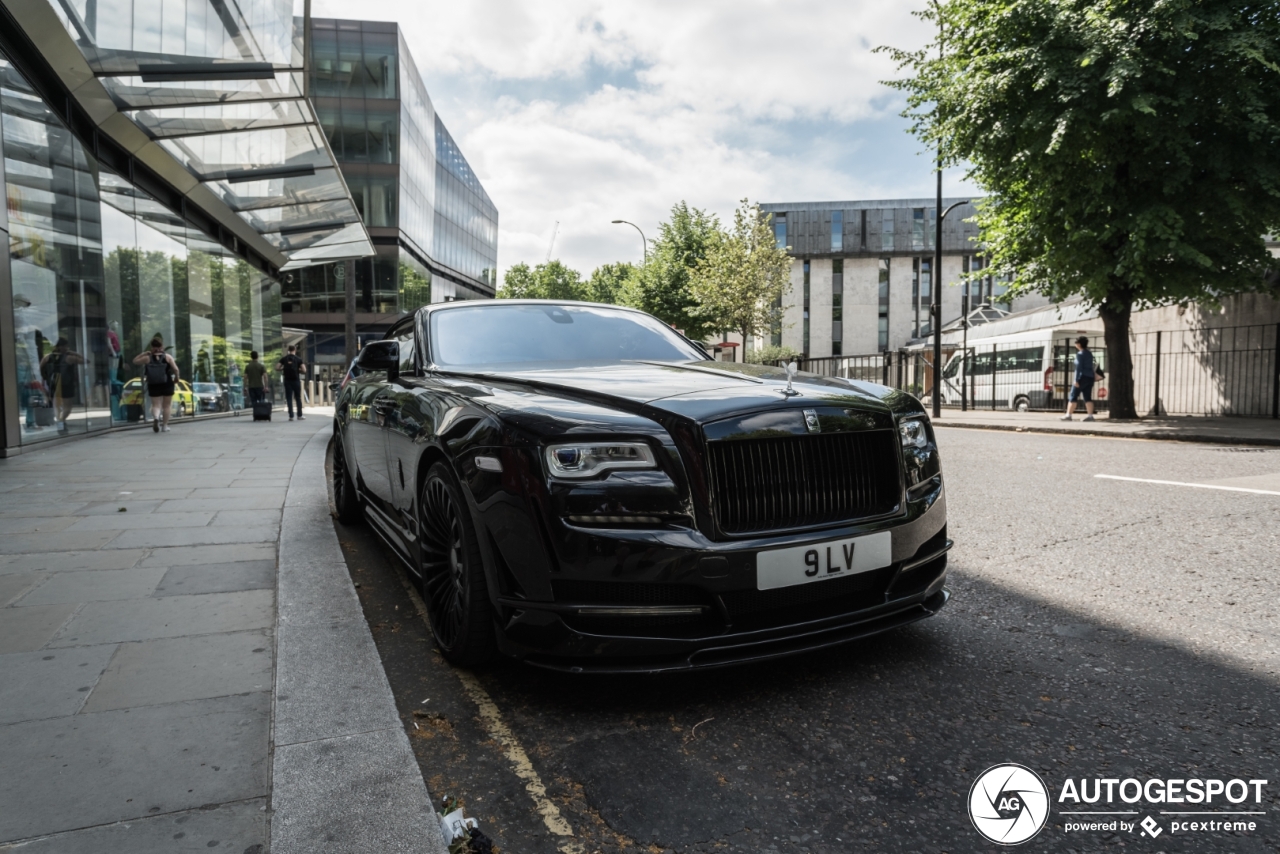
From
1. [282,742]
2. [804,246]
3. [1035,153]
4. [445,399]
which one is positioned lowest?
[282,742]

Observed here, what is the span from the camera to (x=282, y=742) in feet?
7.43

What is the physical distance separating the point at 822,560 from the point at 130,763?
2.09m

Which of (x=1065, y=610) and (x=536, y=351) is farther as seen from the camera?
(x=536, y=351)

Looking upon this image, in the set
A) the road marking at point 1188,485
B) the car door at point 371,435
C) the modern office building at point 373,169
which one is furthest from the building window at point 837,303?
the car door at point 371,435

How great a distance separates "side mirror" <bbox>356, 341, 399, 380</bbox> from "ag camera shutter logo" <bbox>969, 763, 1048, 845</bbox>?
328 cm

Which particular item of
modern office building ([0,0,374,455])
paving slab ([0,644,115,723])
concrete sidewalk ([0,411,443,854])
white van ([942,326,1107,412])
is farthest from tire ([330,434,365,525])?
white van ([942,326,1107,412])

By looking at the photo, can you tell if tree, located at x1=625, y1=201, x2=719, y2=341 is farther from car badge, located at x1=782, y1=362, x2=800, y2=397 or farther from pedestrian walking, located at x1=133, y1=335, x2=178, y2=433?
car badge, located at x1=782, y1=362, x2=800, y2=397

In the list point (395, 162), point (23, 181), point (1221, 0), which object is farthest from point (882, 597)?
point (395, 162)

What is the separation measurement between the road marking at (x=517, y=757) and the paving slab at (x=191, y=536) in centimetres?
291

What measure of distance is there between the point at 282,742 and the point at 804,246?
6759 centimetres

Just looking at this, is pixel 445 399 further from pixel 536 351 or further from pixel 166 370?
pixel 166 370

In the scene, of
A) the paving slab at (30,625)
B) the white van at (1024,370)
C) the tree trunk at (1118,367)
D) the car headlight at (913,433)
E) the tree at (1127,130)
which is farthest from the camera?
the white van at (1024,370)

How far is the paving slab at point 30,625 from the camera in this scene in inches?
124

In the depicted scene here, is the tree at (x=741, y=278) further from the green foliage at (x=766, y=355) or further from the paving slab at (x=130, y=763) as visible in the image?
the paving slab at (x=130, y=763)
